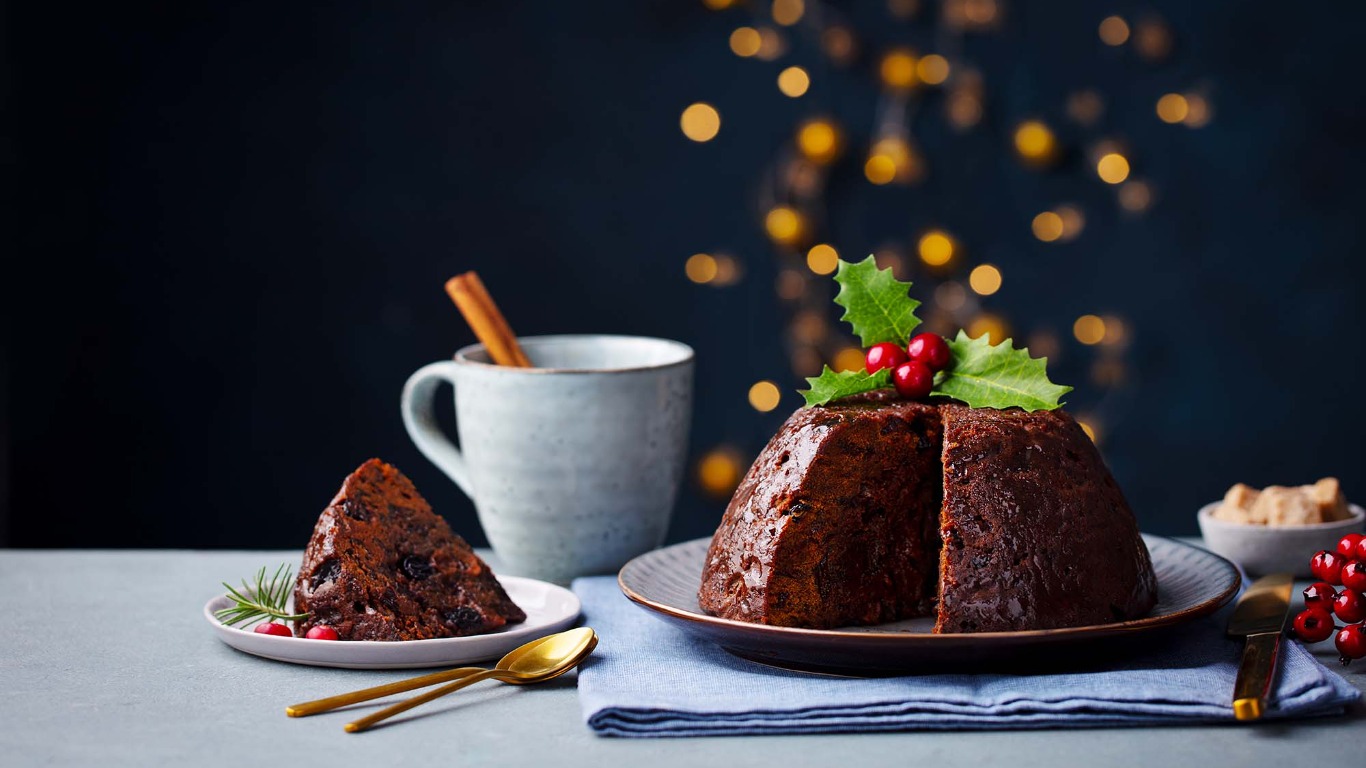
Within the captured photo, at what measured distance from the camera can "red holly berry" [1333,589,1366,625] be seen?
4.80ft

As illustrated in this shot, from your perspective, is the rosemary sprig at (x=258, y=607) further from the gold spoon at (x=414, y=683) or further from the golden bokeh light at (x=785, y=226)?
the golden bokeh light at (x=785, y=226)

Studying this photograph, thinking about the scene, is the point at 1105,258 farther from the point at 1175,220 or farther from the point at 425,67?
the point at 425,67

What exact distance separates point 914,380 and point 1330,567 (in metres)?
0.49

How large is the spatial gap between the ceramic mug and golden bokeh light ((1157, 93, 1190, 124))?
176 cm

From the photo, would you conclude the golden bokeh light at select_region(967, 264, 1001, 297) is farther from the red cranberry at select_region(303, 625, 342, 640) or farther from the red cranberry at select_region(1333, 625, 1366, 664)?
the red cranberry at select_region(303, 625, 342, 640)

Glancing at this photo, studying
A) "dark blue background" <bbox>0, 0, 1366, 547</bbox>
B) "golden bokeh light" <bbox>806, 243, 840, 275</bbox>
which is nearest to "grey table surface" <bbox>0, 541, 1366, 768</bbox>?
"dark blue background" <bbox>0, 0, 1366, 547</bbox>

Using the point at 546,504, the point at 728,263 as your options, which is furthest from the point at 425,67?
the point at 546,504

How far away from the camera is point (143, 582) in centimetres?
189

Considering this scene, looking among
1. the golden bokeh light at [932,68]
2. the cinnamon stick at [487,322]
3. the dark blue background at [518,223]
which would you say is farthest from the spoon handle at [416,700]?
the golden bokeh light at [932,68]

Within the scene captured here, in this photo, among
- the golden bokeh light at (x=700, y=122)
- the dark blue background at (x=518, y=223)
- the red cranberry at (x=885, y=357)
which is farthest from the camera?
the golden bokeh light at (x=700, y=122)

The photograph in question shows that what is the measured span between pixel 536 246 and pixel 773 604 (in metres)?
1.82

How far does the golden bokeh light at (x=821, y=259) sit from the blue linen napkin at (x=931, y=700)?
1.93 metres

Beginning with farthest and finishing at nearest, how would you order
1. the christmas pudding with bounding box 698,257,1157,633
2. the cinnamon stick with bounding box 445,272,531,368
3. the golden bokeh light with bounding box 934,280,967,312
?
the golden bokeh light with bounding box 934,280,967,312
the cinnamon stick with bounding box 445,272,531,368
the christmas pudding with bounding box 698,257,1157,633

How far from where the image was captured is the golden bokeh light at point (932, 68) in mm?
3213
